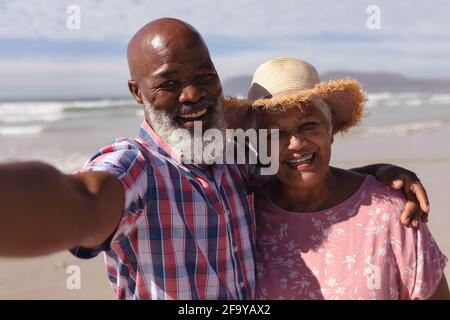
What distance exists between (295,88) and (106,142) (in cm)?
866

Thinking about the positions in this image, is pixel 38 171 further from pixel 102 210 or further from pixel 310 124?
pixel 310 124

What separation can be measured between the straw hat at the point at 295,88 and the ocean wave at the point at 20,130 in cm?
1100

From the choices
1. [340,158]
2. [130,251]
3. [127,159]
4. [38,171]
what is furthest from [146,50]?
[340,158]

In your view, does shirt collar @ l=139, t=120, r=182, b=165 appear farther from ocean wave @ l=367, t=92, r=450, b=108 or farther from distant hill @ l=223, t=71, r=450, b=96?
distant hill @ l=223, t=71, r=450, b=96

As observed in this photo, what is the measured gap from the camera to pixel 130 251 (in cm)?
190

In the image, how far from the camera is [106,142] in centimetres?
1070

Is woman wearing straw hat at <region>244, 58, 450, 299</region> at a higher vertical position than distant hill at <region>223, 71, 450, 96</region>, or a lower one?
lower

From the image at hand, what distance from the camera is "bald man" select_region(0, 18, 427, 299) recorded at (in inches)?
63.2

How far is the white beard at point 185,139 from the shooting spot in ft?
6.81

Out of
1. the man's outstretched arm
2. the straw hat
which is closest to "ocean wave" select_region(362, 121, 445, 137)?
the straw hat

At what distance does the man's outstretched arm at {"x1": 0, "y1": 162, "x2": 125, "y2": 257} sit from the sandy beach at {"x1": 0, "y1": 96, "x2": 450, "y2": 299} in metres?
3.24

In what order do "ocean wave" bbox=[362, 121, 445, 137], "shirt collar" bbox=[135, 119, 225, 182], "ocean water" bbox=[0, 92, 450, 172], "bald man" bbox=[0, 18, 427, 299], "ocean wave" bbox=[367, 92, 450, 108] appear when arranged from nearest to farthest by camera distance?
"bald man" bbox=[0, 18, 427, 299]
"shirt collar" bbox=[135, 119, 225, 182]
"ocean water" bbox=[0, 92, 450, 172]
"ocean wave" bbox=[362, 121, 445, 137]
"ocean wave" bbox=[367, 92, 450, 108]

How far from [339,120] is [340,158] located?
19.7 ft

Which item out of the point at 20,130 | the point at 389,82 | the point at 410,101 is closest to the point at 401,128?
the point at 20,130
